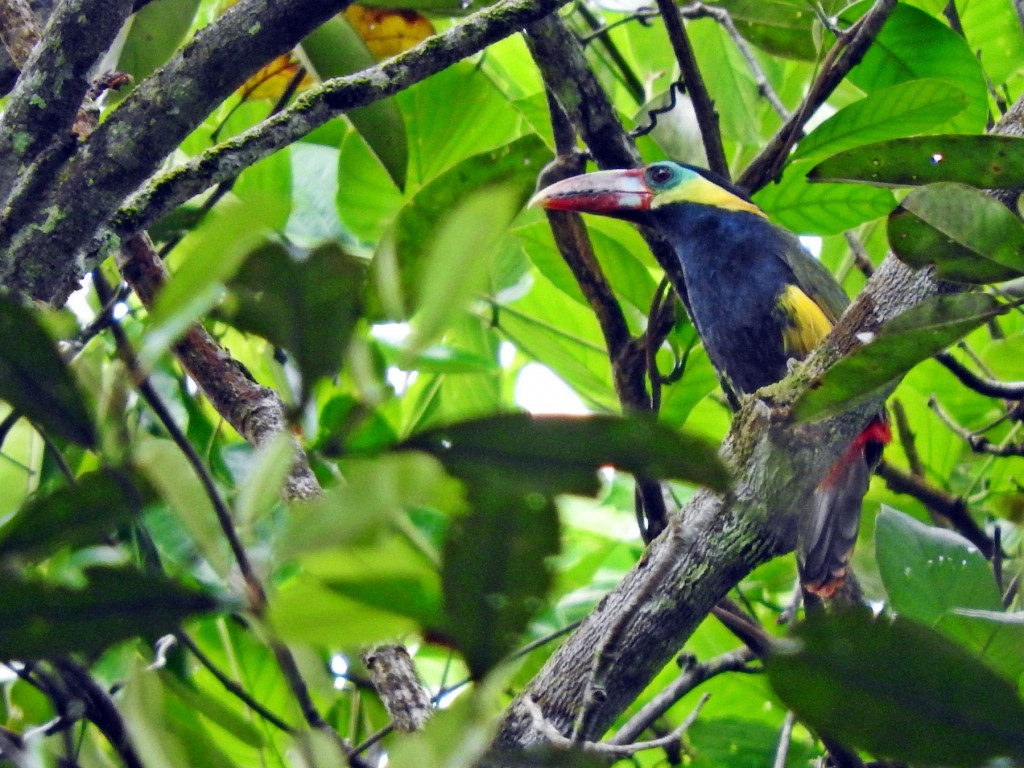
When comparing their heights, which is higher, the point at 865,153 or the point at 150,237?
the point at 150,237

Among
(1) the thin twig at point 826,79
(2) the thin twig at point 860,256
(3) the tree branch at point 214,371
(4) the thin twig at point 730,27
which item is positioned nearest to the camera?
(3) the tree branch at point 214,371

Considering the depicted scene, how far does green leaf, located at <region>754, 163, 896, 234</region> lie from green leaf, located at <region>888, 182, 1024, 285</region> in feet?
4.75

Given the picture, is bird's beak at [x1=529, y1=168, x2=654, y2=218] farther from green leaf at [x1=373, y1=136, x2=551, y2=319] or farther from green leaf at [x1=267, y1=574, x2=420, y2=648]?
green leaf at [x1=267, y1=574, x2=420, y2=648]

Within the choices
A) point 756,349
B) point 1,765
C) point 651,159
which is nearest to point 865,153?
point 1,765

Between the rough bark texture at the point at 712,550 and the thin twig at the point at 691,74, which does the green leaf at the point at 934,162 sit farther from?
the thin twig at the point at 691,74

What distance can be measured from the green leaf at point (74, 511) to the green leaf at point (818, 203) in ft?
7.25

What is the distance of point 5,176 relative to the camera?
57.5 inches

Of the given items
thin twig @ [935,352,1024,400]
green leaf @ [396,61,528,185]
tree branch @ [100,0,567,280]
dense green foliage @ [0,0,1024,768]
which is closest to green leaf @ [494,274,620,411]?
dense green foliage @ [0,0,1024,768]

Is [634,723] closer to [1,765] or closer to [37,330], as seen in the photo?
[1,765]

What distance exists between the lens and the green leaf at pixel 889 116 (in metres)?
2.36

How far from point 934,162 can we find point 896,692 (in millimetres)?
935

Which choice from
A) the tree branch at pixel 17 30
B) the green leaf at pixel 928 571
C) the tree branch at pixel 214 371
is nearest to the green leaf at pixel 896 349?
the green leaf at pixel 928 571

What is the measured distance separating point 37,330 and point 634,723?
1321mm

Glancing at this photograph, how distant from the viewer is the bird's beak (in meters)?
2.57
